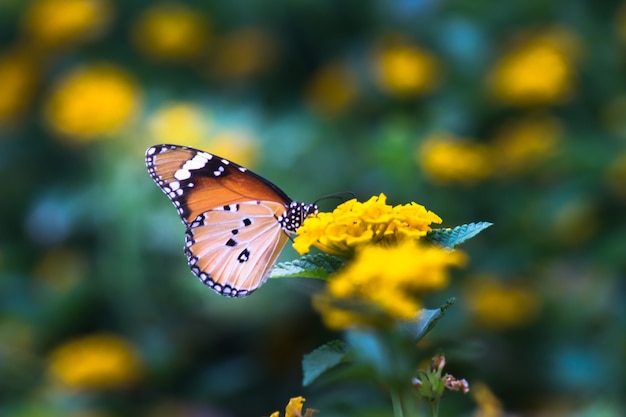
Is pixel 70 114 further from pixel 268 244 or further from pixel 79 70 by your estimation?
pixel 268 244

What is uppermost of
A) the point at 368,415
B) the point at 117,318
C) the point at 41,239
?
the point at 41,239

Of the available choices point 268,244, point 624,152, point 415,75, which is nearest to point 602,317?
point 624,152

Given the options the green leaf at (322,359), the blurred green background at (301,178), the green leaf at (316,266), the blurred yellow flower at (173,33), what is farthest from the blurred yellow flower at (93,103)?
the green leaf at (322,359)

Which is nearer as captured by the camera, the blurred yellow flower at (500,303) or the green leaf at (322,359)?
the green leaf at (322,359)

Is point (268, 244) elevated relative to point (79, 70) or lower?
lower

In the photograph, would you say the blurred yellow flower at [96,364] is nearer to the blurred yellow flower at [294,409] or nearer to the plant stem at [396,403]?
the blurred yellow flower at [294,409]

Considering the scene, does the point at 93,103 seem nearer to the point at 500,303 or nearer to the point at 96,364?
the point at 96,364

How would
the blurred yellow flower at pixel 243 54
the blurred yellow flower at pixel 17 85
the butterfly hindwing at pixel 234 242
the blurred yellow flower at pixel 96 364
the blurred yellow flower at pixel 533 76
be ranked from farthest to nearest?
the blurred yellow flower at pixel 17 85, the blurred yellow flower at pixel 243 54, the blurred yellow flower at pixel 533 76, the blurred yellow flower at pixel 96 364, the butterfly hindwing at pixel 234 242
